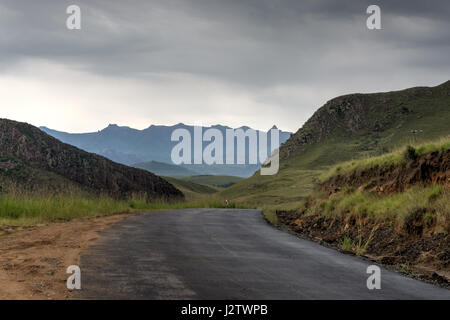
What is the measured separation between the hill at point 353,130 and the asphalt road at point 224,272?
55255 mm

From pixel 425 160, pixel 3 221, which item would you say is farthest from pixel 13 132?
pixel 425 160

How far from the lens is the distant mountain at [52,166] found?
5305cm

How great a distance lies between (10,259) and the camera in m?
→ 9.43

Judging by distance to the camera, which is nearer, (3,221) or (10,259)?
(10,259)

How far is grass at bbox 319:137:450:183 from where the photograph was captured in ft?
59.4

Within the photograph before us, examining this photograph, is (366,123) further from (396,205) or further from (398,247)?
(398,247)

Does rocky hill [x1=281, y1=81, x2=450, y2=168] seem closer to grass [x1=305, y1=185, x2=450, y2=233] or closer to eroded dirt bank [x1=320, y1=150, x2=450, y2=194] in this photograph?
eroded dirt bank [x1=320, y1=150, x2=450, y2=194]

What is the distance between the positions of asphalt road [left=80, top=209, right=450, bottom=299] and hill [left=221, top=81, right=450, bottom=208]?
5525cm

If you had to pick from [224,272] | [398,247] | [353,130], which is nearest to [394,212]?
[398,247]

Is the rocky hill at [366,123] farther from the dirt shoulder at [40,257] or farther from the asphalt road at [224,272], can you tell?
the dirt shoulder at [40,257]

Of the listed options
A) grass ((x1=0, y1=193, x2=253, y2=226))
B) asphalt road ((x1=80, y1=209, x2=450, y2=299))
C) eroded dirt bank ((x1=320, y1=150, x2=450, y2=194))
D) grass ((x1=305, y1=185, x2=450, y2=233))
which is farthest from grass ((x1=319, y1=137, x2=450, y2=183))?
grass ((x1=0, y1=193, x2=253, y2=226))

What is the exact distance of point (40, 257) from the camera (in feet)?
32.1
